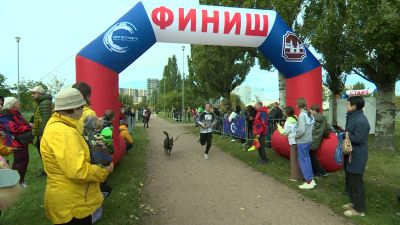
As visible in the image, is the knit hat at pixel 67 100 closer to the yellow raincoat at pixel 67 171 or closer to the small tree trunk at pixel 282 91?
the yellow raincoat at pixel 67 171

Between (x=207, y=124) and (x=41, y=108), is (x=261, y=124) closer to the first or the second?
(x=207, y=124)

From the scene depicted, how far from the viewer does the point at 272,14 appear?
7742 mm

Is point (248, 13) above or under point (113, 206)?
above

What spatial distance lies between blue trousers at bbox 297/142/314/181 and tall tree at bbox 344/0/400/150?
3.61 meters

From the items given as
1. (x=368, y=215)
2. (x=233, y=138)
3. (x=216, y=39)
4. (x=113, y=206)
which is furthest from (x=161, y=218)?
(x=233, y=138)

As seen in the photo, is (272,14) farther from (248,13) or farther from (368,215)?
(368,215)

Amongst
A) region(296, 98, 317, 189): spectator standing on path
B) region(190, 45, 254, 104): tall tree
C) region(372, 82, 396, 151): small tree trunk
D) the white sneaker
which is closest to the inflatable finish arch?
region(296, 98, 317, 189): spectator standing on path

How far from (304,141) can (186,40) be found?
14.5ft

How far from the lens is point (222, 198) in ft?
16.1

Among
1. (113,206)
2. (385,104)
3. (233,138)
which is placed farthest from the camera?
(233,138)

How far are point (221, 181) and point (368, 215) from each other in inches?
114

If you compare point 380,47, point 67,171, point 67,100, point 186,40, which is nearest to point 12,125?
point 67,100

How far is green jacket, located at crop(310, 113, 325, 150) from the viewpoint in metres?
6.05

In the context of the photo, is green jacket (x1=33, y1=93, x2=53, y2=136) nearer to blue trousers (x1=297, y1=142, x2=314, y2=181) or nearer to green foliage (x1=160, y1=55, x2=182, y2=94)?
blue trousers (x1=297, y1=142, x2=314, y2=181)
